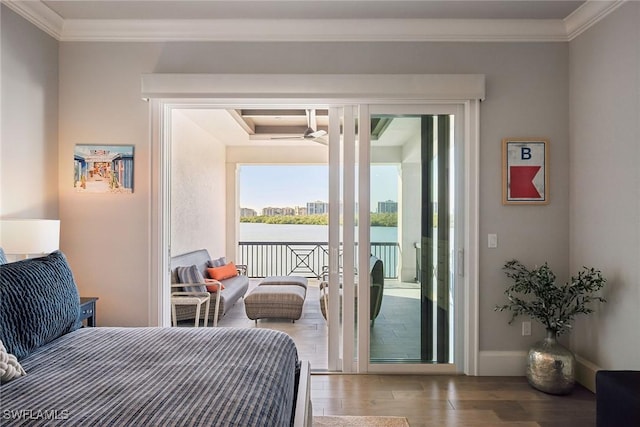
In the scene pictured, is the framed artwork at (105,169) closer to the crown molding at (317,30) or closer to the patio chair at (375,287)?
the crown molding at (317,30)

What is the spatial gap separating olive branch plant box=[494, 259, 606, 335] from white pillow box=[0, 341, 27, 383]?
2.99 meters

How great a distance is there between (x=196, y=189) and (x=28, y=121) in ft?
9.92

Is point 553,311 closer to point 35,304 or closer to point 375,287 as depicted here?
point 375,287

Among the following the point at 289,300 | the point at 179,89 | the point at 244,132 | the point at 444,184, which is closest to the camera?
the point at 179,89

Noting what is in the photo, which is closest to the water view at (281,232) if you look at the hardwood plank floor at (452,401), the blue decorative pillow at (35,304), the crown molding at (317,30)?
the hardwood plank floor at (452,401)

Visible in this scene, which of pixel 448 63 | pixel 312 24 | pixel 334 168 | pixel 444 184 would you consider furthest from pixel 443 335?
pixel 312 24

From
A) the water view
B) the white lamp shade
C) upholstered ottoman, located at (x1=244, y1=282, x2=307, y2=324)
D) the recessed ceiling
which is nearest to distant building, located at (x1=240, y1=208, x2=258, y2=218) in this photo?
the water view

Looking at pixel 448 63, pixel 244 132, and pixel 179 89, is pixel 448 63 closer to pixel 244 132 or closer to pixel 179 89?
pixel 179 89

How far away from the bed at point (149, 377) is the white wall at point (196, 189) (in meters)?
3.13

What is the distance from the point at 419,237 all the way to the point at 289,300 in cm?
201

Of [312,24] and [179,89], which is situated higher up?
[312,24]

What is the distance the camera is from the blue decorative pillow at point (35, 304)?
1609 mm

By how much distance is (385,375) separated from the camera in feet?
10.3

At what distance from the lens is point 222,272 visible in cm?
553
